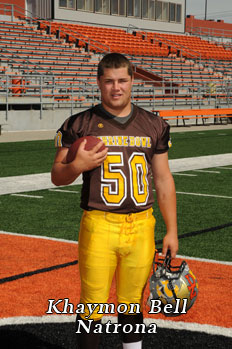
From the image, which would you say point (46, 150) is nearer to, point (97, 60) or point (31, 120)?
point (31, 120)

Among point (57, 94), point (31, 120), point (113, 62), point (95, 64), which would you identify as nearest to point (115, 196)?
point (113, 62)

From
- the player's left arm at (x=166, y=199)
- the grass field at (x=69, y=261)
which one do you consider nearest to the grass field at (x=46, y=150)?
the grass field at (x=69, y=261)

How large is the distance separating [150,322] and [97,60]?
30742 millimetres

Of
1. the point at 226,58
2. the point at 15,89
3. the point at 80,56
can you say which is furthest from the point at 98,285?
the point at 226,58

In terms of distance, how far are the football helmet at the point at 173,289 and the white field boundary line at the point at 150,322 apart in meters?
0.83

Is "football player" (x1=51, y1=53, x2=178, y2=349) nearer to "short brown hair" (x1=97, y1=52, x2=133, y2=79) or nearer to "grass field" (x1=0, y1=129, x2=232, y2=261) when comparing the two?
"short brown hair" (x1=97, y1=52, x2=133, y2=79)

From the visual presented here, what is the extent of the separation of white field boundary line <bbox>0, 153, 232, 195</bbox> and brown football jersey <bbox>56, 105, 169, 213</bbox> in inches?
261

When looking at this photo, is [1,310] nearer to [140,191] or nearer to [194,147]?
[140,191]

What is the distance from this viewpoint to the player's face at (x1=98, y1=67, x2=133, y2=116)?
10.6 feet

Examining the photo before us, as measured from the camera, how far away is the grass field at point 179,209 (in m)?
6.86

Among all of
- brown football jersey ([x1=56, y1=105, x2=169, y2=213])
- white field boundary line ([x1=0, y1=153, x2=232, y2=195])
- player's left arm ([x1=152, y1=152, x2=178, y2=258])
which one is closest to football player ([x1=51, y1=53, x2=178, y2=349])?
brown football jersey ([x1=56, y1=105, x2=169, y2=213])

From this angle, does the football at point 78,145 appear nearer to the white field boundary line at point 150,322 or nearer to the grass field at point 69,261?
the grass field at point 69,261

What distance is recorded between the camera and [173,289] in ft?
10.8

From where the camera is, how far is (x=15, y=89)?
2480 cm
